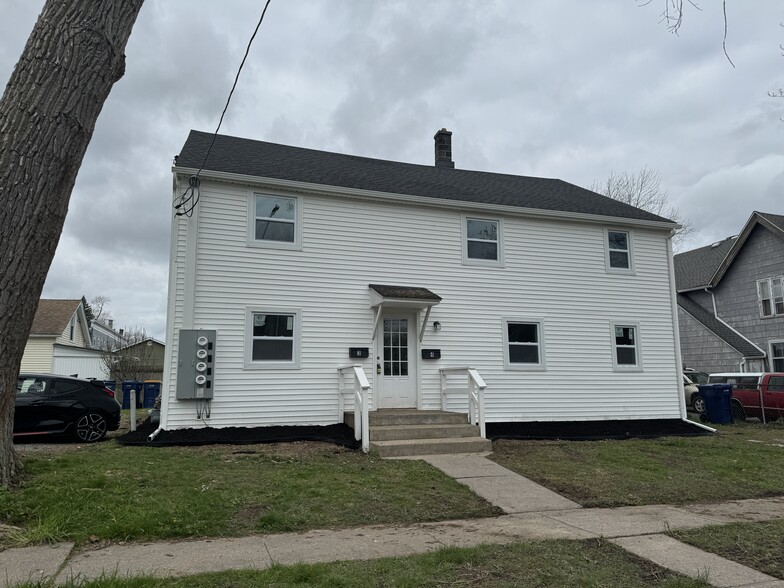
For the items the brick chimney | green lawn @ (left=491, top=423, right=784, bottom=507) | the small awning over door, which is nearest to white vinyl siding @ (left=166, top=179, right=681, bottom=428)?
the small awning over door

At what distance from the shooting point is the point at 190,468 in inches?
283

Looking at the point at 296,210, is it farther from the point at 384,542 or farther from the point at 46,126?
the point at 384,542

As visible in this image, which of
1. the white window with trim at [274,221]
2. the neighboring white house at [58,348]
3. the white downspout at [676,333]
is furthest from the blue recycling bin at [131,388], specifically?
the white downspout at [676,333]

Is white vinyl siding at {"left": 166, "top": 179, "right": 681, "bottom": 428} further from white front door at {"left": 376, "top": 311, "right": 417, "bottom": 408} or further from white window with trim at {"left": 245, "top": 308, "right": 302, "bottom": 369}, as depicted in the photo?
white front door at {"left": 376, "top": 311, "right": 417, "bottom": 408}

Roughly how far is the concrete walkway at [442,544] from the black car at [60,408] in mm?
6615

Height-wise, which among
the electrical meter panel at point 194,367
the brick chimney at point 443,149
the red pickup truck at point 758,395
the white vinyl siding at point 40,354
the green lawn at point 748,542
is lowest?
the green lawn at point 748,542

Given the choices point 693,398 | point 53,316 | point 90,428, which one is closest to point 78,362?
point 53,316

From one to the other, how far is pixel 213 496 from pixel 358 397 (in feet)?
13.9

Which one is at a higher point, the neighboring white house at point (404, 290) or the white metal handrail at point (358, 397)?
the neighboring white house at point (404, 290)

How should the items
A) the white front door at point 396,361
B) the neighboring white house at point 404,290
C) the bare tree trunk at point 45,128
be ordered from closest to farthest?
the bare tree trunk at point 45,128 < the neighboring white house at point 404,290 < the white front door at point 396,361

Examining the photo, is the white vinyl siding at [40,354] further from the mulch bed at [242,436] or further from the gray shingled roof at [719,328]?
the gray shingled roof at [719,328]

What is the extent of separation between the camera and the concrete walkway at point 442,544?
388cm

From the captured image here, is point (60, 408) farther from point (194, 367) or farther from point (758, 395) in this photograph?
point (758, 395)

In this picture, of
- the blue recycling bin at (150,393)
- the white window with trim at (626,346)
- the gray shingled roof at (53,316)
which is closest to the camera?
the white window with trim at (626,346)
